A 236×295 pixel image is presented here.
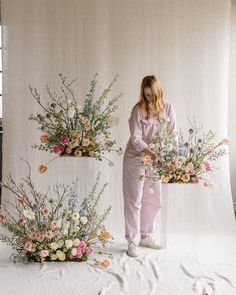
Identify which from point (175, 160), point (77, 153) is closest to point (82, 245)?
point (77, 153)

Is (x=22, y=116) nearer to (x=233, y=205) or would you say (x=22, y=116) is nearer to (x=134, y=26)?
(x=134, y=26)

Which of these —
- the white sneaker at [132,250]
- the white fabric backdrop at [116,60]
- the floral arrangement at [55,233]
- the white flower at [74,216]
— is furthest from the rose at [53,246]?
the white fabric backdrop at [116,60]

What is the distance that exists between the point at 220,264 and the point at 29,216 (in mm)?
1421

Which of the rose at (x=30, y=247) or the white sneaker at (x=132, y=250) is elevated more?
the rose at (x=30, y=247)

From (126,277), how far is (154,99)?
1.36 meters

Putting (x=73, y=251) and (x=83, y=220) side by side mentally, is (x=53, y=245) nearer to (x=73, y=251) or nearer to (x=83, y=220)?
(x=73, y=251)

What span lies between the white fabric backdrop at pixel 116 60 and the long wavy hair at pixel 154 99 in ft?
2.22

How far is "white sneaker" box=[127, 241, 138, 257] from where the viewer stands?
11.8 feet

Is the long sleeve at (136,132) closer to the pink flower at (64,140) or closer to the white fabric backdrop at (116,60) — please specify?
the pink flower at (64,140)

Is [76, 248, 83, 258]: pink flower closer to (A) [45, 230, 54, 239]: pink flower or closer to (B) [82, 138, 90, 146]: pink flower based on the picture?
(A) [45, 230, 54, 239]: pink flower

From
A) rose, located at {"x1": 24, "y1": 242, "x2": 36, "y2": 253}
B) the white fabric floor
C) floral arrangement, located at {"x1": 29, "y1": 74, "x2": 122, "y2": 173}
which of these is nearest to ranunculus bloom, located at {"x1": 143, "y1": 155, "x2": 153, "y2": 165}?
floral arrangement, located at {"x1": 29, "y1": 74, "x2": 122, "y2": 173}

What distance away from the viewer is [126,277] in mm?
3125

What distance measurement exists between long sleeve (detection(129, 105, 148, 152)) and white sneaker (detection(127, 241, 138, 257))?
0.73 meters

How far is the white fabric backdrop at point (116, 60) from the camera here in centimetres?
422
